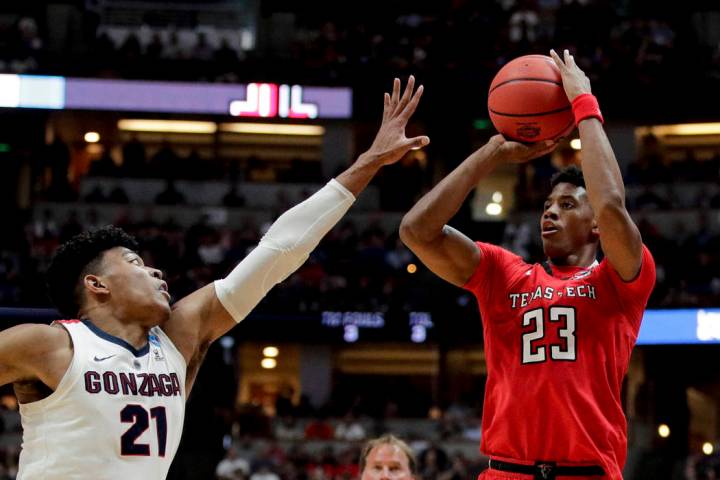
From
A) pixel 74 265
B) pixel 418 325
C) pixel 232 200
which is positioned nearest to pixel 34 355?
pixel 74 265

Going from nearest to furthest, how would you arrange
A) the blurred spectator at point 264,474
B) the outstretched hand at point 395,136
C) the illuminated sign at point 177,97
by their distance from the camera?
the outstretched hand at point 395,136, the blurred spectator at point 264,474, the illuminated sign at point 177,97

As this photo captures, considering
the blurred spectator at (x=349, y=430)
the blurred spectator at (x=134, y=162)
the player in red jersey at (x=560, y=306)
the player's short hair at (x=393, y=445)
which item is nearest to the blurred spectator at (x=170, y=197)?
the blurred spectator at (x=134, y=162)

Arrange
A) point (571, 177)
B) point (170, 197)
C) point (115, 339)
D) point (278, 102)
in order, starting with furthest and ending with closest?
point (170, 197)
point (278, 102)
point (571, 177)
point (115, 339)

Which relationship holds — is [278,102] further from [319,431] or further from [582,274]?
[582,274]

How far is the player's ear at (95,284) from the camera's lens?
3.82 metres

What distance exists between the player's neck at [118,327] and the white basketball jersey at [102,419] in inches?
2.0

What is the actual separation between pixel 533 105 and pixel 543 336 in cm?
100

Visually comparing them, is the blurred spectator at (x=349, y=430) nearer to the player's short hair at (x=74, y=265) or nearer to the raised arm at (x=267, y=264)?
the raised arm at (x=267, y=264)

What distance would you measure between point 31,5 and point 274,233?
22.1 m

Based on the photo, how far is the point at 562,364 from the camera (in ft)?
13.9

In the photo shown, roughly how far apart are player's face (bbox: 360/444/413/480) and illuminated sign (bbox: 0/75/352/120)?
15.5 m

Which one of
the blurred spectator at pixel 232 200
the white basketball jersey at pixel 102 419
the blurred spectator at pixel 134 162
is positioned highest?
the blurred spectator at pixel 134 162

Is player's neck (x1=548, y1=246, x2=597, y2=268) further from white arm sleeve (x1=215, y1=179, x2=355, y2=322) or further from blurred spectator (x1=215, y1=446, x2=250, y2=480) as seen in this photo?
blurred spectator (x1=215, y1=446, x2=250, y2=480)

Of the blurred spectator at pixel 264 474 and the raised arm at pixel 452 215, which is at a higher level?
the raised arm at pixel 452 215
